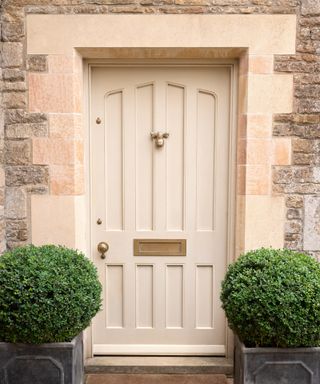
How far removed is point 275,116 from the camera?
331 centimetres

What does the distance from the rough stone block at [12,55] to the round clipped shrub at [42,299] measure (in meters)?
1.46

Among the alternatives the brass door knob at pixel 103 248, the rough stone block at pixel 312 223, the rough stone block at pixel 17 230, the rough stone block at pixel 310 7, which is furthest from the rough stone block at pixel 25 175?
the rough stone block at pixel 310 7

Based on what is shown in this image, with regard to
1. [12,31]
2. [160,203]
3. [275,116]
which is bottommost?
[160,203]

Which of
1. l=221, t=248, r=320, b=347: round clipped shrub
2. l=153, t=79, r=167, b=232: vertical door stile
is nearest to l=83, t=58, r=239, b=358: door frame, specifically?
l=153, t=79, r=167, b=232: vertical door stile

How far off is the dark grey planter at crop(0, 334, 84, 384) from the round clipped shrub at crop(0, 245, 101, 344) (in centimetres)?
5

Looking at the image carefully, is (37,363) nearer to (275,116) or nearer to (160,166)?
(160,166)

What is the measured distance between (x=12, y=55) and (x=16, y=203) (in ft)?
3.67

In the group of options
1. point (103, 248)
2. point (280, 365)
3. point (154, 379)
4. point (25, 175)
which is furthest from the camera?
point (103, 248)

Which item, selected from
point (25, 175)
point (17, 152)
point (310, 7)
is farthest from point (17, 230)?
point (310, 7)

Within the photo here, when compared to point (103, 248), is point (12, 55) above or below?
above

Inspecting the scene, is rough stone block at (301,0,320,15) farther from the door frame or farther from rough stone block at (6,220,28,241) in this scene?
rough stone block at (6,220,28,241)

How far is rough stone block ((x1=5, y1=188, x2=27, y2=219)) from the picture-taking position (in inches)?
132

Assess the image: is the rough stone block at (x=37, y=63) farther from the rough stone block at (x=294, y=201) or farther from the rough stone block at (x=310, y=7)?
the rough stone block at (x=294, y=201)

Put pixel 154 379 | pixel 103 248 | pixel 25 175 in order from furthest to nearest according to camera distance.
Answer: pixel 103 248 → pixel 154 379 → pixel 25 175
